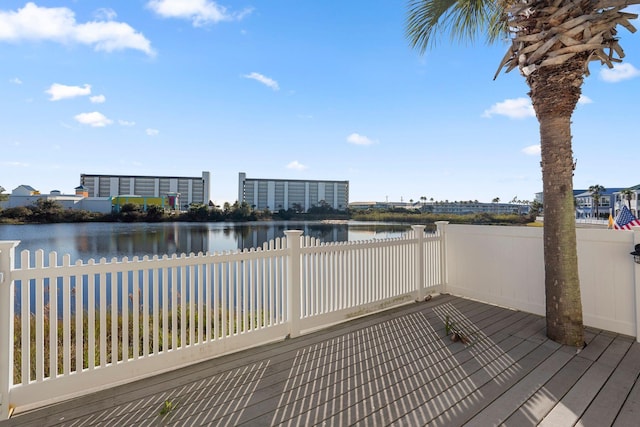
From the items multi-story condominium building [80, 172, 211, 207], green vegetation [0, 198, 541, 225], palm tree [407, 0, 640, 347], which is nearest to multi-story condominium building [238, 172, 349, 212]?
green vegetation [0, 198, 541, 225]

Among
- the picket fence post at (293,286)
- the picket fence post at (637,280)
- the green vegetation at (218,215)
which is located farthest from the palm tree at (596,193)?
the picket fence post at (293,286)

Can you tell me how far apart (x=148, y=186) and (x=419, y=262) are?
217 feet

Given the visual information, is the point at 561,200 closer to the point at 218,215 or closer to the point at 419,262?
the point at 419,262

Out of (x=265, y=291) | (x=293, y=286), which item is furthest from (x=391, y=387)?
(x=265, y=291)

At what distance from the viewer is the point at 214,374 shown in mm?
2318

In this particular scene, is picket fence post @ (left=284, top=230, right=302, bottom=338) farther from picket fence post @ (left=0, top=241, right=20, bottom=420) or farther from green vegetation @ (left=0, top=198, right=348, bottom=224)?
green vegetation @ (left=0, top=198, right=348, bottom=224)

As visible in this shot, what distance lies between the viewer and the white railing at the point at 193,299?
192 cm

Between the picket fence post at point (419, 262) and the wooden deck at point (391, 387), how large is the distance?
1.23 m

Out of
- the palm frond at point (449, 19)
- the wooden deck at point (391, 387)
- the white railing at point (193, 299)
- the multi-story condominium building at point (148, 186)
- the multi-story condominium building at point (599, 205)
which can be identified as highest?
the multi-story condominium building at point (148, 186)

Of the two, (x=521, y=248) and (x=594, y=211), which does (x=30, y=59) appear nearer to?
(x=521, y=248)

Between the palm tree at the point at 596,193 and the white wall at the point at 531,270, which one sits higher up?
the palm tree at the point at 596,193

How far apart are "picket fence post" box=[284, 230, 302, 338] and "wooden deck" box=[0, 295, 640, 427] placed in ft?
A: 0.60

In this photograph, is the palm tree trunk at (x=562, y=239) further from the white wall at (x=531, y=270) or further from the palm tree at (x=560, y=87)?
the white wall at (x=531, y=270)

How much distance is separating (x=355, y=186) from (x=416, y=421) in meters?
59.6
